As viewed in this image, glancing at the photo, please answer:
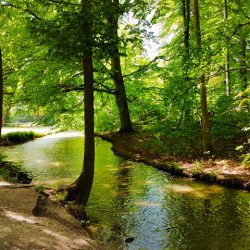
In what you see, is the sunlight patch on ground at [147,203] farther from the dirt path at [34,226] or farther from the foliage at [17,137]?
the foliage at [17,137]

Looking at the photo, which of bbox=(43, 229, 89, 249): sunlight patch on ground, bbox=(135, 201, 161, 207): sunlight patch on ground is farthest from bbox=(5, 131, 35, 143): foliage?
bbox=(43, 229, 89, 249): sunlight patch on ground

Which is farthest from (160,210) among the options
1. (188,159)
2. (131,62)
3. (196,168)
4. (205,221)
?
(131,62)

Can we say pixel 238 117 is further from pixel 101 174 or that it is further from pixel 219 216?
pixel 219 216

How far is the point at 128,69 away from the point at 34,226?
78.0 feet

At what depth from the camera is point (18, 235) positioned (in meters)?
5.36

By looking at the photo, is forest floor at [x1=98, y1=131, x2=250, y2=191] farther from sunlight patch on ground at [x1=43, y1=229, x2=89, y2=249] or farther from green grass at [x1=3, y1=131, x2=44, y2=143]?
green grass at [x1=3, y1=131, x2=44, y2=143]

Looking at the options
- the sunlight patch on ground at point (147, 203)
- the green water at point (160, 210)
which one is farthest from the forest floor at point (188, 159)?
the sunlight patch on ground at point (147, 203)

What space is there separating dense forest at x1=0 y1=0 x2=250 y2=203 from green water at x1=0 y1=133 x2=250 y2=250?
122cm

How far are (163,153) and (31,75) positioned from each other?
24.2 feet

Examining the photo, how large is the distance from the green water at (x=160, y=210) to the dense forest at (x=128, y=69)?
122 centimetres

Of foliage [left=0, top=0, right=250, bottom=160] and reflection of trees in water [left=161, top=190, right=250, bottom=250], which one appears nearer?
reflection of trees in water [left=161, top=190, right=250, bottom=250]

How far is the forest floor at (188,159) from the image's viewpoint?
11.4m

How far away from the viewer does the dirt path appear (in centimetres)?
519

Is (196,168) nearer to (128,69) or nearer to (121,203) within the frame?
(121,203)
